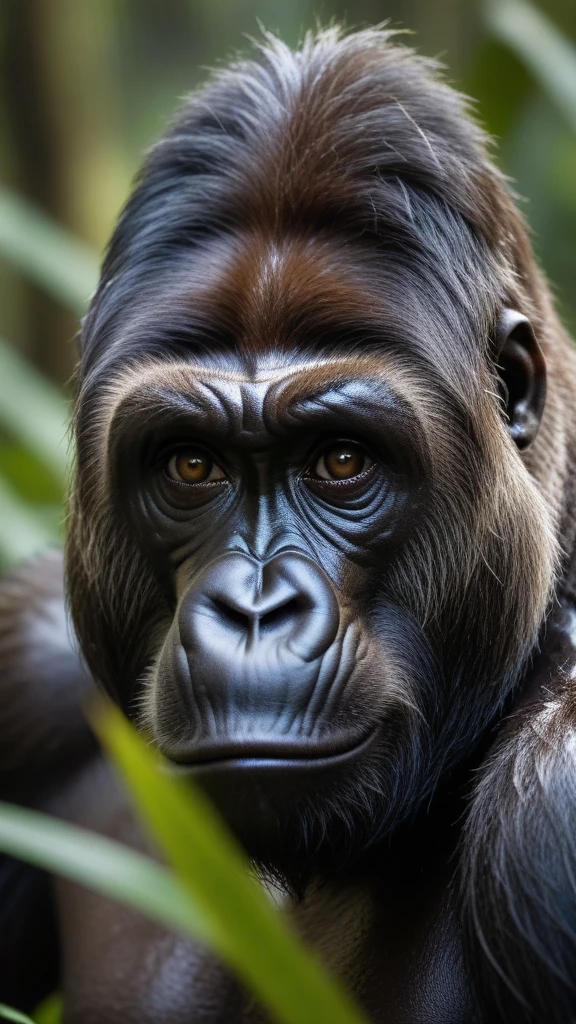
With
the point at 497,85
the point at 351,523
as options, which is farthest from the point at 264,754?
the point at 497,85

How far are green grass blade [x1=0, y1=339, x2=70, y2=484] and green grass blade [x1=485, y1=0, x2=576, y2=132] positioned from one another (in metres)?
2.31

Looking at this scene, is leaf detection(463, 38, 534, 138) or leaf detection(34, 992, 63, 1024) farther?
leaf detection(463, 38, 534, 138)

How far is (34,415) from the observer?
5691 millimetres

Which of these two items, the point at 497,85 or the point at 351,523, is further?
the point at 497,85

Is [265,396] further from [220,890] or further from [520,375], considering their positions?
[220,890]

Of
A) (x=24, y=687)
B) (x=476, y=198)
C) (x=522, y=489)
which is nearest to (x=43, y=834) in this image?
(x=522, y=489)

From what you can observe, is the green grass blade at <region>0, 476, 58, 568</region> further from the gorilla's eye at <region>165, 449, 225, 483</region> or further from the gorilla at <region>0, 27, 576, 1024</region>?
the gorilla's eye at <region>165, 449, 225, 483</region>

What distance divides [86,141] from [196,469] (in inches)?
246

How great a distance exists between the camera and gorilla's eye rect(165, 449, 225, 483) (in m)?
3.15

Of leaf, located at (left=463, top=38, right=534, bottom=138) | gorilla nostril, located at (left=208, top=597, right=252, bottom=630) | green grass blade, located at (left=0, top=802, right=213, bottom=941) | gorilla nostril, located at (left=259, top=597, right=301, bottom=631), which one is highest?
green grass blade, located at (left=0, top=802, right=213, bottom=941)

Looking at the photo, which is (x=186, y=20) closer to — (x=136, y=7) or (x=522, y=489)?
(x=136, y=7)

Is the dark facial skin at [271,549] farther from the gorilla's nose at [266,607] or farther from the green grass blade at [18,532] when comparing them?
the green grass blade at [18,532]

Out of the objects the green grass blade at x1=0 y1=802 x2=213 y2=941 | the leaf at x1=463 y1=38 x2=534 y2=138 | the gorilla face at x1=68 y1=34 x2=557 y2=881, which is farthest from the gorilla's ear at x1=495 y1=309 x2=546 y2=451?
the leaf at x1=463 y1=38 x2=534 y2=138

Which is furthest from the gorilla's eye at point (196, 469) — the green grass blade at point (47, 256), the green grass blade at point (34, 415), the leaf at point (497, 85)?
the leaf at point (497, 85)
